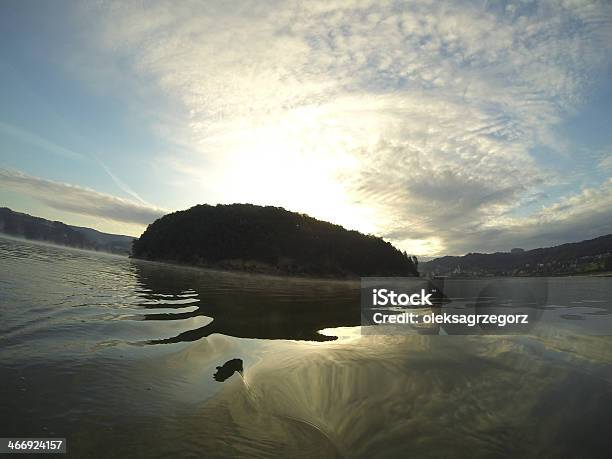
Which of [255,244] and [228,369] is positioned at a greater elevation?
[255,244]

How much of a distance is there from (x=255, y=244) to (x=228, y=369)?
143 metres

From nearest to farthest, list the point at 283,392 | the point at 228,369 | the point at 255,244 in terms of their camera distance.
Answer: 1. the point at 283,392
2. the point at 228,369
3. the point at 255,244

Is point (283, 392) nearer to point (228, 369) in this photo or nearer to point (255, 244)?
point (228, 369)

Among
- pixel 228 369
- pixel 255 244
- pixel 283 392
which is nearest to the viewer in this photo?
pixel 283 392

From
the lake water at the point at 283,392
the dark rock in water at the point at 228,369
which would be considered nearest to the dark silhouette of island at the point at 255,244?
the lake water at the point at 283,392

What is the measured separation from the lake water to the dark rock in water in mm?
27

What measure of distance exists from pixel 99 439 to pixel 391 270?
195 meters

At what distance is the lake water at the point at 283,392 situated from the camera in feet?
15.1

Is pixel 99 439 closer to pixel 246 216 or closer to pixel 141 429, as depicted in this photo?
pixel 141 429

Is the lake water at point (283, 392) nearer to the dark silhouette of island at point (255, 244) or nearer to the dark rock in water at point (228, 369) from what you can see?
the dark rock in water at point (228, 369)

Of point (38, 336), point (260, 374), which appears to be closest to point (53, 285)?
point (38, 336)

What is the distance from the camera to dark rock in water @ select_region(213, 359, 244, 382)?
746 cm

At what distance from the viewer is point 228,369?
26.5 ft

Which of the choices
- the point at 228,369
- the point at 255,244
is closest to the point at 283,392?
the point at 228,369
